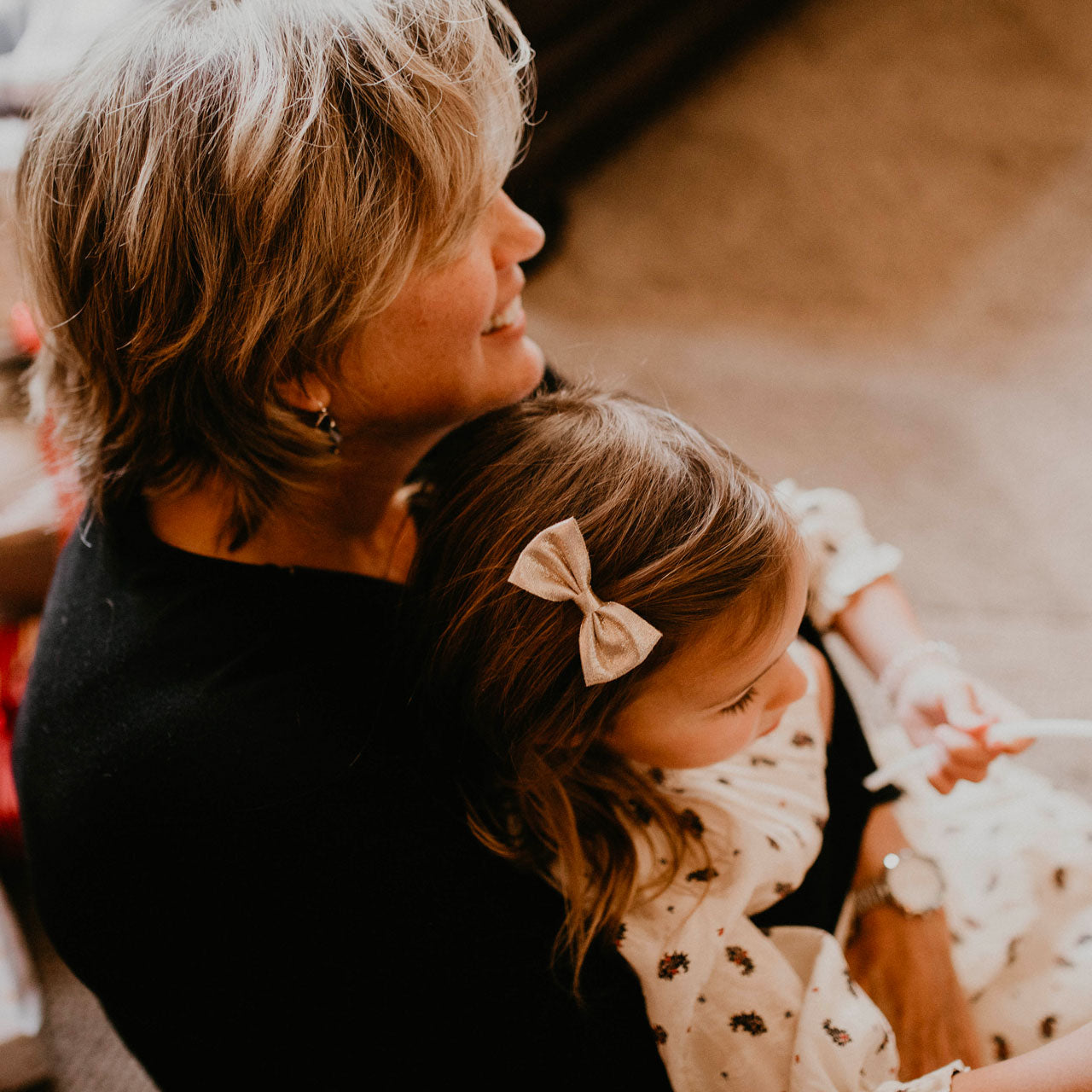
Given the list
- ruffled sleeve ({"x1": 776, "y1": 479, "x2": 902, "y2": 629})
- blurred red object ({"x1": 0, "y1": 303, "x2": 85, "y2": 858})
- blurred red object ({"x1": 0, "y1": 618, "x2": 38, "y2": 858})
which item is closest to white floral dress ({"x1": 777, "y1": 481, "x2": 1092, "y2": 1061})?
ruffled sleeve ({"x1": 776, "y1": 479, "x2": 902, "y2": 629})

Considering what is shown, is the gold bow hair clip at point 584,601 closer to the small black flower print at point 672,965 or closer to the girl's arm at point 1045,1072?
the small black flower print at point 672,965

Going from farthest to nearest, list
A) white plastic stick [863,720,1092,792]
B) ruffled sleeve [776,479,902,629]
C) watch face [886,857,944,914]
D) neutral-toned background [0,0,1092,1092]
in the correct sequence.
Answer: neutral-toned background [0,0,1092,1092], ruffled sleeve [776,479,902,629], watch face [886,857,944,914], white plastic stick [863,720,1092,792]

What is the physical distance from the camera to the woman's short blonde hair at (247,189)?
0.67 metres

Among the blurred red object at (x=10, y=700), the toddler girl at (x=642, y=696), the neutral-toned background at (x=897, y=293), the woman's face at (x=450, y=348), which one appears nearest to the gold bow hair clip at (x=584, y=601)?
the toddler girl at (x=642, y=696)

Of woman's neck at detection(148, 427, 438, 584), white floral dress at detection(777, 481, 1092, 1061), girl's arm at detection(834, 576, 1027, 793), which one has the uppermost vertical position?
woman's neck at detection(148, 427, 438, 584)

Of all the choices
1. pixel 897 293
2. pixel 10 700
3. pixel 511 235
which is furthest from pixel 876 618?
pixel 897 293

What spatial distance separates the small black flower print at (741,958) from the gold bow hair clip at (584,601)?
0.26 metres

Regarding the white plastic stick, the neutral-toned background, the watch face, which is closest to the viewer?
the white plastic stick

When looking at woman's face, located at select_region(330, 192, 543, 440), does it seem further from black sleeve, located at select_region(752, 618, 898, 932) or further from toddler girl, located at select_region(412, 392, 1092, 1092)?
black sleeve, located at select_region(752, 618, 898, 932)

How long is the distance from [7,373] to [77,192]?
0.79 m

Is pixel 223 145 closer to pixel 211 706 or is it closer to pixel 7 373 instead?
pixel 211 706

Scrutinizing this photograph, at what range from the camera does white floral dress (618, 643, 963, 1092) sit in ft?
2.34

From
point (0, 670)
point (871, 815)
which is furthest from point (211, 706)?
point (0, 670)

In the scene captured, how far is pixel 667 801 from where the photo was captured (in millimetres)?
821
